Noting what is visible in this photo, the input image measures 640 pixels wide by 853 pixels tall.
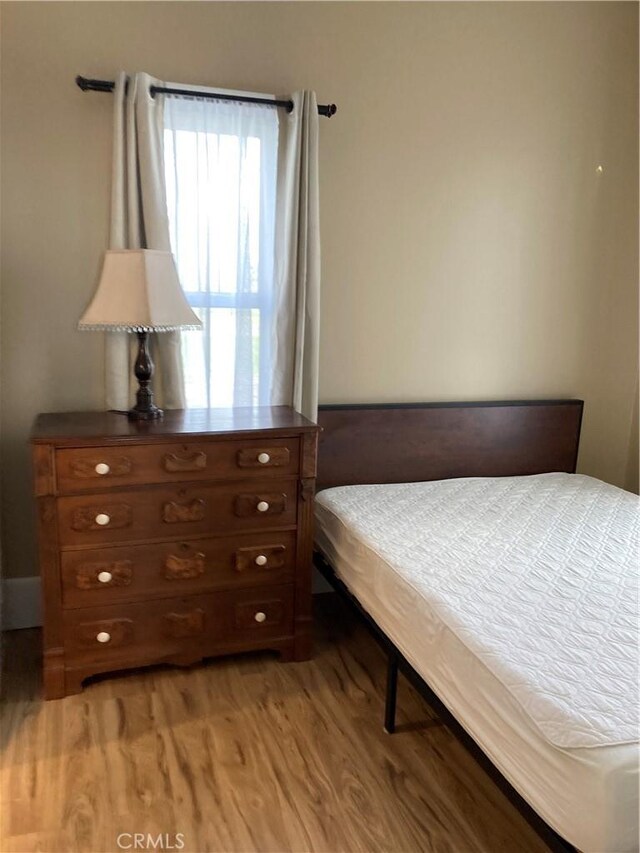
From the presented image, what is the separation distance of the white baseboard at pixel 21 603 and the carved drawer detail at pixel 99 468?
84cm

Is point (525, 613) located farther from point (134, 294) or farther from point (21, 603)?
point (21, 603)

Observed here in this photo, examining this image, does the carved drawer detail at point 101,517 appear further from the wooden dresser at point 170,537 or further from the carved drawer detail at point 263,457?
the carved drawer detail at point 263,457

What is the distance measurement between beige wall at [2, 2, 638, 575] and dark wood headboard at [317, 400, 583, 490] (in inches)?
4.5

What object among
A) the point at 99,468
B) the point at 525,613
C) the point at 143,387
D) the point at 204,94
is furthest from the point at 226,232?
the point at 525,613

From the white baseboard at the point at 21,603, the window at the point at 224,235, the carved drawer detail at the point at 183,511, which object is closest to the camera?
the carved drawer detail at the point at 183,511

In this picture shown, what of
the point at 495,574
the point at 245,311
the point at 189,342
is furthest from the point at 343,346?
the point at 495,574

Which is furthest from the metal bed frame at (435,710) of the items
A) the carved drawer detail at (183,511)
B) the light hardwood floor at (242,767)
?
the carved drawer detail at (183,511)

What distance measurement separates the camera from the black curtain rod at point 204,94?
7.94 ft

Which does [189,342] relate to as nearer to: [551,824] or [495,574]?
[495,574]

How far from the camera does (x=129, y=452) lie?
7.39 feet

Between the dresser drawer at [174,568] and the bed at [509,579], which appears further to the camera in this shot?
the dresser drawer at [174,568]

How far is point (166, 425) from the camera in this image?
94.5 inches

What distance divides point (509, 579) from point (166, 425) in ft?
4.11

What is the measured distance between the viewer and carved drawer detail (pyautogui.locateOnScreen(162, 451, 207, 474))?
2301mm
